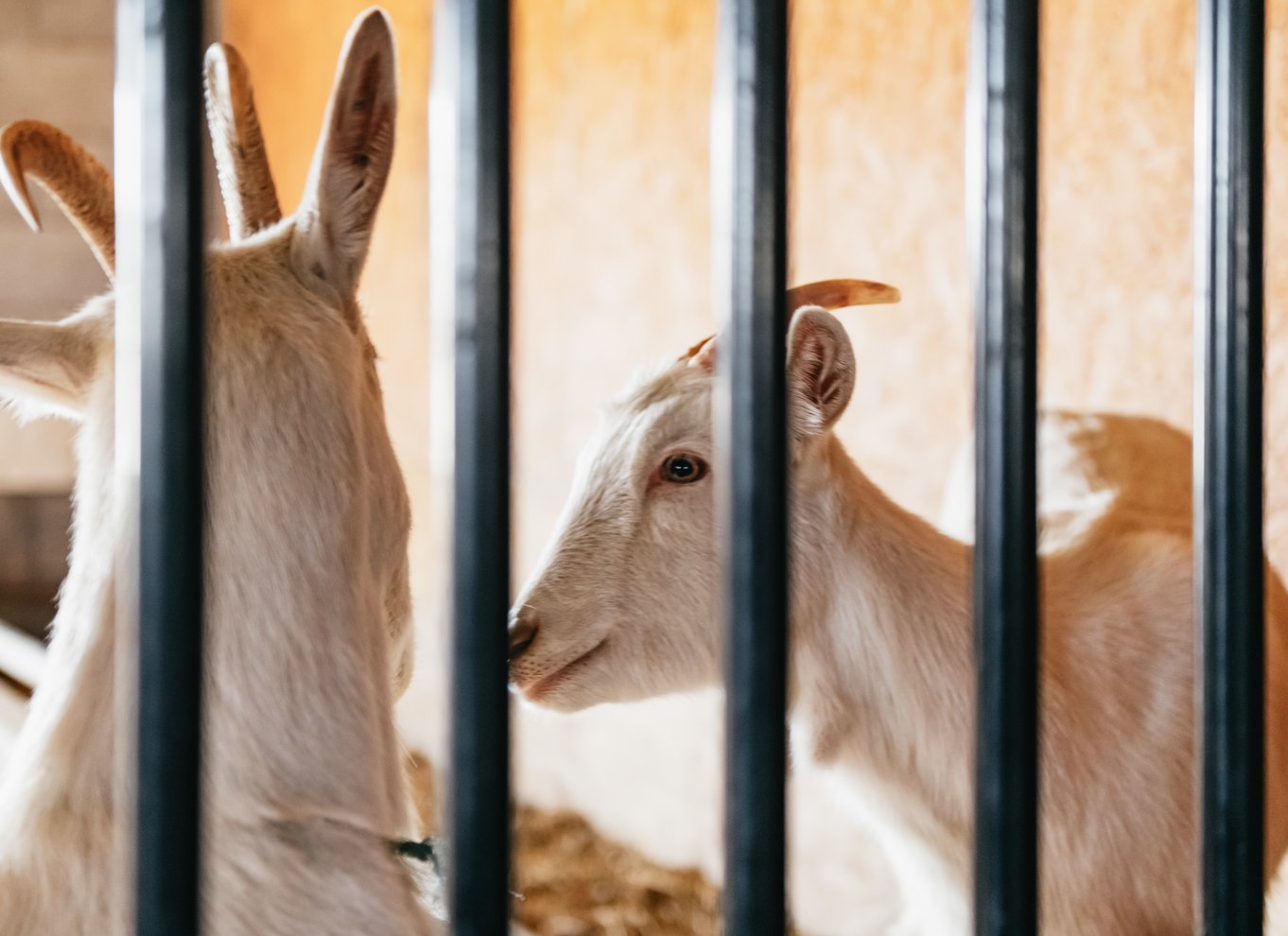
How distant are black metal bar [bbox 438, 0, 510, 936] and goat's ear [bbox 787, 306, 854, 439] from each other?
0.81 metres

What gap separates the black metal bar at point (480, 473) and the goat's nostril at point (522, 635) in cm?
82

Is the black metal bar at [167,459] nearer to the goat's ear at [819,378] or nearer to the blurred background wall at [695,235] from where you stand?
the blurred background wall at [695,235]

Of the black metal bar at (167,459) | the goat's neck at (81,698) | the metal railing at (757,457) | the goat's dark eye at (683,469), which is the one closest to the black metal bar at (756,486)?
the metal railing at (757,457)

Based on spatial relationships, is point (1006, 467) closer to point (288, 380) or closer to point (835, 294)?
point (288, 380)

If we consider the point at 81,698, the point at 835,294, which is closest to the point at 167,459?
the point at 81,698

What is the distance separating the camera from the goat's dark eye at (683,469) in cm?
120

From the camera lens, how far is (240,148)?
0.89 metres

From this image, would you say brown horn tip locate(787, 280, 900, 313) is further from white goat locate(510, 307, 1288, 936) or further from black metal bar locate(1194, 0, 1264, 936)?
black metal bar locate(1194, 0, 1264, 936)

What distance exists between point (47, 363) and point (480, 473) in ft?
1.44

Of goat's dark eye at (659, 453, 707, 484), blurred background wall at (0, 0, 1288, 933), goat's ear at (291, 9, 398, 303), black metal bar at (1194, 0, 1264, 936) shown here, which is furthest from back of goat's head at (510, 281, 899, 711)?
black metal bar at (1194, 0, 1264, 936)

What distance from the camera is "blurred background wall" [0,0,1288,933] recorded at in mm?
1700

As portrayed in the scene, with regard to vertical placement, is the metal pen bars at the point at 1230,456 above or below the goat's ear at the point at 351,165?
below

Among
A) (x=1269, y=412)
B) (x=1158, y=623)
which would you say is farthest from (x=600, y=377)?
(x=1158, y=623)

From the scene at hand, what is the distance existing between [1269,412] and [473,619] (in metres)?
1.39
